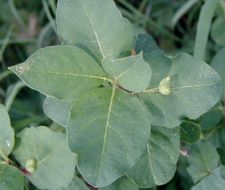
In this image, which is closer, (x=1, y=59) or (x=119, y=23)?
(x=119, y=23)

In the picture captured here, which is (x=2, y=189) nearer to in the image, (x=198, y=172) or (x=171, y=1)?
(x=198, y=172)

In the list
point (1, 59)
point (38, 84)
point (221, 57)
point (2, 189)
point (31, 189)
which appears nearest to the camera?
point (38, 84)

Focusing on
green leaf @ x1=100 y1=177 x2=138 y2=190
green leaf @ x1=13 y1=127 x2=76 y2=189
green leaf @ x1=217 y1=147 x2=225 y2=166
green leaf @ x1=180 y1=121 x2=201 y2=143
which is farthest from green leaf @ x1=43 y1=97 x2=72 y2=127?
green leaf @ x1=217 y1=147 x2=225 y2=166

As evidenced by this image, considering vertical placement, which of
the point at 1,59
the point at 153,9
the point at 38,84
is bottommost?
the point at 1,59

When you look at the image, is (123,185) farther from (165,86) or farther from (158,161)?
(165,86)

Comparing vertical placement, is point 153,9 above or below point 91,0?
below

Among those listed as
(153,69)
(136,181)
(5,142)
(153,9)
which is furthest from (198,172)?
(153,9)

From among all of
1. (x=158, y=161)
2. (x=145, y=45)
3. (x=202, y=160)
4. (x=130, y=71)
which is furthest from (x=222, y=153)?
(x=130, y=71)

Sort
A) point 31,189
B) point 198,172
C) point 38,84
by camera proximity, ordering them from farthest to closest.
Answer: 1. point 31,189
2. point 198,172
3. point 38,84
